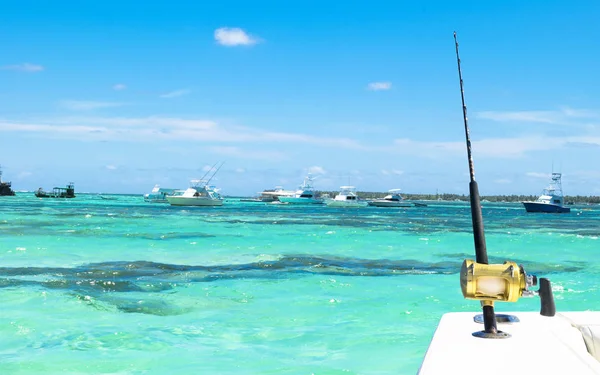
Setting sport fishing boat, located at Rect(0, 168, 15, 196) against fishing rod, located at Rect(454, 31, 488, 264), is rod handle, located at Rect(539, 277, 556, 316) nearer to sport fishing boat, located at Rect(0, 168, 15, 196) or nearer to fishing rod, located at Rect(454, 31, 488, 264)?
fishing rod, located at Rect(454, 31, 488, 264)

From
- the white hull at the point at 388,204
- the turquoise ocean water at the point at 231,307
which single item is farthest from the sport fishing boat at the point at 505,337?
the white hull at the point at 388,204

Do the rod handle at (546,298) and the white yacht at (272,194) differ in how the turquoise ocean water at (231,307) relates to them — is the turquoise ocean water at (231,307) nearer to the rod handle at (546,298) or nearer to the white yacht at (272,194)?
the rod handle at (546,298)

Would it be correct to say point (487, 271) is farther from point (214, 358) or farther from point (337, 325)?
point (337, 325)

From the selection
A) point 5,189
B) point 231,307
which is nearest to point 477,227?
point 231,307

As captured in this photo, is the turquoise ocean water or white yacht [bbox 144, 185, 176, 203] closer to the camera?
the turquoise ocean water

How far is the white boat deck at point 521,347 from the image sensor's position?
219cm

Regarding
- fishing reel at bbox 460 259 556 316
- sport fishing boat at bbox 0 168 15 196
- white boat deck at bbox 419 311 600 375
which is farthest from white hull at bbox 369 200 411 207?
fishing reel at bbox 460 259 556 316

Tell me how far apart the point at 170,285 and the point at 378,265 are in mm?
7105

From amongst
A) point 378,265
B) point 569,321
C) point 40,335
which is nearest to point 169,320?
point 40,335

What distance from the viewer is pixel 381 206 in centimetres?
11125

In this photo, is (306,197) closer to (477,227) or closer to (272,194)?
(272,194)

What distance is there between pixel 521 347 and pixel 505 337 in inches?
5.5

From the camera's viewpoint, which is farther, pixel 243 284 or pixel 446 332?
pixel 243 284

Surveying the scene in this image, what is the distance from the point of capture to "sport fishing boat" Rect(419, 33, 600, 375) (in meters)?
2.21
